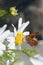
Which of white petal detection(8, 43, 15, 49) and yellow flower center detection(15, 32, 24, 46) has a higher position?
yellow flower center detection(15, 32, 24, 46)

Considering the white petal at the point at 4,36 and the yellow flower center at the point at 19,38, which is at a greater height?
the white petal at the point at 4,36

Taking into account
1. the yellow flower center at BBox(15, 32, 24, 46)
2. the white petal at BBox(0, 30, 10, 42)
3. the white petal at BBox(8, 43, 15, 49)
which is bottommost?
the white petal at BBox(8, 43, 15, 49)

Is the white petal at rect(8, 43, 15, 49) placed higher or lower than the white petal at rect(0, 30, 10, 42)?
lower

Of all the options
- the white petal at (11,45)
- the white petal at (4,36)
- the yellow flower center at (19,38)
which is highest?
the white petal at (4,36)

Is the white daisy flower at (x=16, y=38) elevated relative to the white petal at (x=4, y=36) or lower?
lower

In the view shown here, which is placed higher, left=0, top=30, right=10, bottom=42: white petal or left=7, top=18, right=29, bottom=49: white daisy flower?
left=0, top=30, right=10, bottom=42: white petal

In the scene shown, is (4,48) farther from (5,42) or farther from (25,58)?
(25,58)

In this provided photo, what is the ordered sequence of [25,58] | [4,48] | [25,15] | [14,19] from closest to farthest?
1. [4,48]
2. [25,58]
3. [14,19]
4. [25,15]

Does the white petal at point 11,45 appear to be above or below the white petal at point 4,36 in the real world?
below

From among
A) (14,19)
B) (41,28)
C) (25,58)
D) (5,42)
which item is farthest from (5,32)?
(41,28)

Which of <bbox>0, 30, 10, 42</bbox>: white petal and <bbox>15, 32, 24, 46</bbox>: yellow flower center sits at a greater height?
<bbox>0, 30, 10, 42</bbox>: white petal

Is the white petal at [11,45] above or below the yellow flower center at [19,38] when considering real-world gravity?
below
